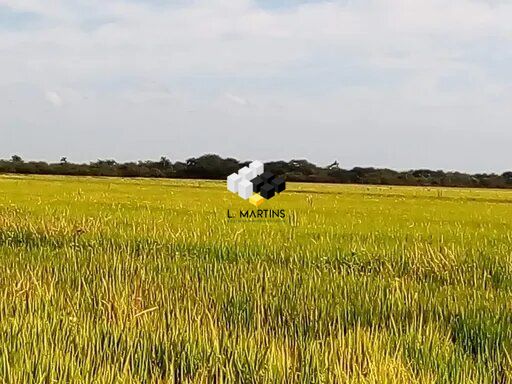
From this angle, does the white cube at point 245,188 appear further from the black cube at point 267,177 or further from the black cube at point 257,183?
the black cube at point 267,177

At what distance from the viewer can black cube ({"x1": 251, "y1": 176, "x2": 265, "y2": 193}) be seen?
11.3 metres

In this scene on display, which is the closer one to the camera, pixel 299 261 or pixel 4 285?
pixel 4 285

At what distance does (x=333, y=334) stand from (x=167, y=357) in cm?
85

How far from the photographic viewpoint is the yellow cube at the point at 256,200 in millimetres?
12430

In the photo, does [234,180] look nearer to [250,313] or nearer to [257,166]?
[257,166]

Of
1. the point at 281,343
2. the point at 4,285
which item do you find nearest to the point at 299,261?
the point at 4,285

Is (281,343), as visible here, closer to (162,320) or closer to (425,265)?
A: (162,320)

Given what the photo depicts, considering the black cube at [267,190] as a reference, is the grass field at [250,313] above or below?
below

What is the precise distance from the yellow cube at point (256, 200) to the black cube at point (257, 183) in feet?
1.57

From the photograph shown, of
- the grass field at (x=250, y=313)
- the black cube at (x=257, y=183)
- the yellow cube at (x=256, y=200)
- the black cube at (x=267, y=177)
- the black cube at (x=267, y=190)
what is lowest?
the grass field at (x=250, y=313)

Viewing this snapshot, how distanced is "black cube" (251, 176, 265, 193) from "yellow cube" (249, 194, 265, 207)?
48 centimetres

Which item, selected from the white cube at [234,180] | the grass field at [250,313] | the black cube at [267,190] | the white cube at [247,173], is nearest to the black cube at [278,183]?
the black cube at [267,190]

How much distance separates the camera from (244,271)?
4496 millimetres

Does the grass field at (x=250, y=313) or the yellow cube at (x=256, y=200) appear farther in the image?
the yellow cube at (x=256, y=200)
